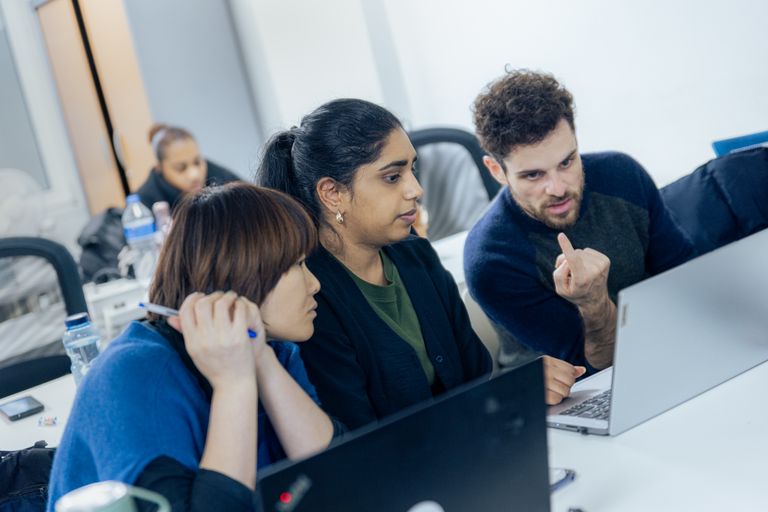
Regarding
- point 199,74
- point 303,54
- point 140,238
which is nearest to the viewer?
point 140,238

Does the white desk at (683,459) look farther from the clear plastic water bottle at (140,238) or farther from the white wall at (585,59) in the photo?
the clear plastic water bottle at (140,238)

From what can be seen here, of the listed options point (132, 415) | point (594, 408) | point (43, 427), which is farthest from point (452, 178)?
point (132, 415)

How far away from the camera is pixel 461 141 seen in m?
3.18

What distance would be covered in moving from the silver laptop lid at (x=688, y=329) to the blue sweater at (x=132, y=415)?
0.53m

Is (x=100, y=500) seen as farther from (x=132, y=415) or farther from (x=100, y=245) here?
(x=100, y=245)

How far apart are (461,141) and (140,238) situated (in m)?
1.35

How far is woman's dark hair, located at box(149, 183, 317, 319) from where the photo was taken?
1170 millimetres


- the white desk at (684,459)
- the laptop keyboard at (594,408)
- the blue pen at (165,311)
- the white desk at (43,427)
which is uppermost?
the blue pen at (165,311)

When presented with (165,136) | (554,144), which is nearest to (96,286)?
(165,136)

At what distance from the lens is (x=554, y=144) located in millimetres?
1875

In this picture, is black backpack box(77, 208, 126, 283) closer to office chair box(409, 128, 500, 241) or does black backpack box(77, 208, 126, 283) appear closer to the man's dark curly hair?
office chair box(409, 128, 500, 241)

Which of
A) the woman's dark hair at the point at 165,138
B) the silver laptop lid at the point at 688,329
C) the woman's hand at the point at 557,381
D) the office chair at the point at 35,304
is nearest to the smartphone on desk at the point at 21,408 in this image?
the office chair at the point at 35,304

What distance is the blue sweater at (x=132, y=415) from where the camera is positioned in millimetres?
1026

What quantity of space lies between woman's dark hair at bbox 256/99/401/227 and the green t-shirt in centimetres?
16
